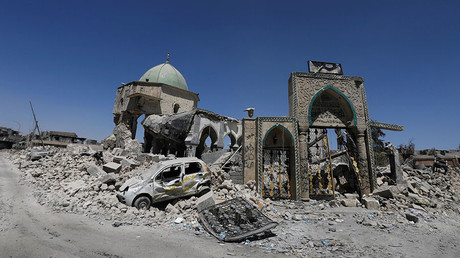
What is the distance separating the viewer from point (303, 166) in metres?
9.66

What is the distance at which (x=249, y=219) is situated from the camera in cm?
579

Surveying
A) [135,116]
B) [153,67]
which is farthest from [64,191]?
[153,67]

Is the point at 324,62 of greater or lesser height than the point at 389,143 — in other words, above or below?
above

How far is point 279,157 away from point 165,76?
22.5 metres

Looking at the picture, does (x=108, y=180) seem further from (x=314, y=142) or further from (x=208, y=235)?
(x=314, y=142)

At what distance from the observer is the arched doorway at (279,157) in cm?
962

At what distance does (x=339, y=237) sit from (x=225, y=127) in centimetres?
1515

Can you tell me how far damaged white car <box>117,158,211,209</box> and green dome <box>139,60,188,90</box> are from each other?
2185 centimetres

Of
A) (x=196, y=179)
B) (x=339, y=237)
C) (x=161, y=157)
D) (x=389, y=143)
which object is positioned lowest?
(x=339, y=237)

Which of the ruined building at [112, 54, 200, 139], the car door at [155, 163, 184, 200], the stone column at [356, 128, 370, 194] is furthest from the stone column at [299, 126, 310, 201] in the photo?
the ruined building at [112, 54, 200, 139]

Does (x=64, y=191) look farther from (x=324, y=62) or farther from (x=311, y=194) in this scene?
(x=324, y=62)

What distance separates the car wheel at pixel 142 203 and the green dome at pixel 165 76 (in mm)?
22885

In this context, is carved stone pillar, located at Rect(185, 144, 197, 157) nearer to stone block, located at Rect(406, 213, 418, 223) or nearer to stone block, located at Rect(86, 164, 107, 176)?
stone block, located at Rect(86, 164, 107, 176)

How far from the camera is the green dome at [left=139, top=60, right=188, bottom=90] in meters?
27.1
